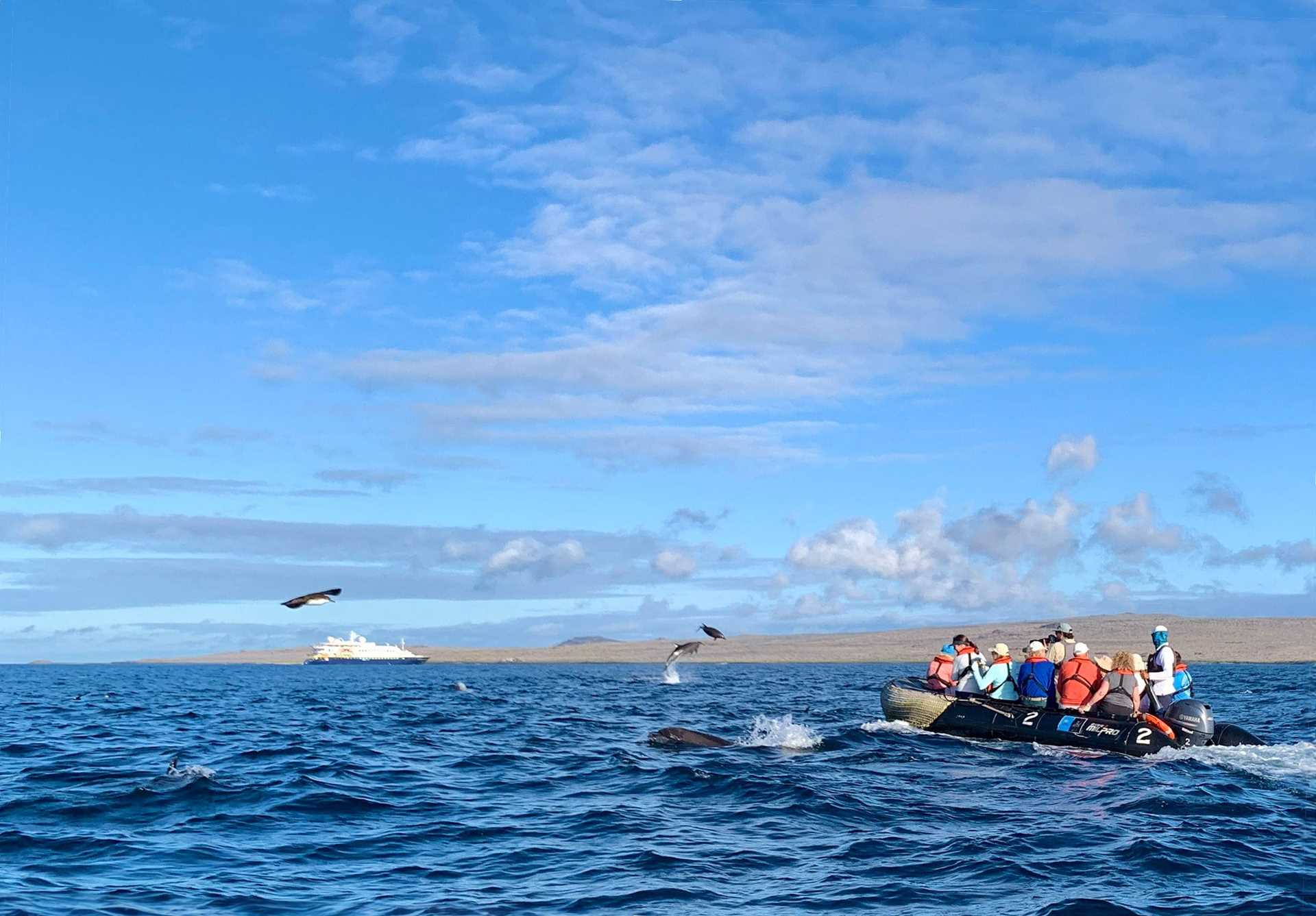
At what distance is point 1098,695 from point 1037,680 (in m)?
1.61

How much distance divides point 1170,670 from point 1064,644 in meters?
2.79

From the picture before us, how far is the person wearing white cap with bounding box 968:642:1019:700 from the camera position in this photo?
2741 centimetres

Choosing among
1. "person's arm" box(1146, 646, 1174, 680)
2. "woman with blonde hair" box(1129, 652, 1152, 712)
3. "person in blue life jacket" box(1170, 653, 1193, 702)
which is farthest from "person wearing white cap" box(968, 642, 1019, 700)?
"person in blue life jacket" box(1170, 653, 1193, 702)

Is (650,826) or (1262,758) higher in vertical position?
(650,826)

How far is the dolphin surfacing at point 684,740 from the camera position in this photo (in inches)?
1029

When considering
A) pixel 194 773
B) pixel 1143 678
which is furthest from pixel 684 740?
pixel 194 773

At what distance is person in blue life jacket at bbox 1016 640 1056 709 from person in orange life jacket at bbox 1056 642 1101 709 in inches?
25.2

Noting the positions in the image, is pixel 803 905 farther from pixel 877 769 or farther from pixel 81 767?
pixel 81 767

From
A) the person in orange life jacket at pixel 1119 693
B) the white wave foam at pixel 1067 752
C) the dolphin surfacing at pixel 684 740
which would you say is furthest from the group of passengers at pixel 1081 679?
the dolphin surfacing at pixel 684 740

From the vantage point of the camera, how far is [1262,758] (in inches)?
895

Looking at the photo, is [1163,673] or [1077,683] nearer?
[1077,683]

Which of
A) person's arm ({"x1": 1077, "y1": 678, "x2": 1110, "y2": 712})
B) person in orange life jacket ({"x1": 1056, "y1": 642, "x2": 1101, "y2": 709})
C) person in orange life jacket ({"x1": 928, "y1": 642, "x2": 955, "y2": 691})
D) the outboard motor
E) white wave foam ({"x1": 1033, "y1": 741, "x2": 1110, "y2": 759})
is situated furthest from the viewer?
person in orange life jacket ({"x1": 928, "y1": 642, "x2": 955, "y2": 691})

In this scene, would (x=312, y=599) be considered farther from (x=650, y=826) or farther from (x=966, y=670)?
(x=966, y=670)

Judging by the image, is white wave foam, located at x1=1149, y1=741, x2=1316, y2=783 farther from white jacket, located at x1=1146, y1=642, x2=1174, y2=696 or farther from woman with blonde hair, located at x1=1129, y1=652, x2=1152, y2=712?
white jacket, located at x1=1146, y1=642, x2=1174, y2=696
